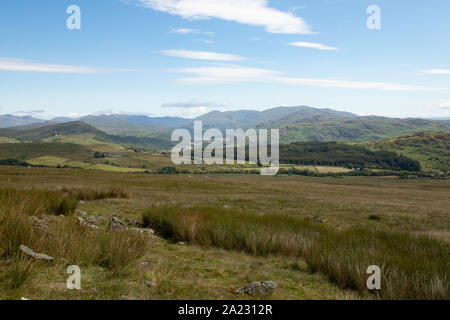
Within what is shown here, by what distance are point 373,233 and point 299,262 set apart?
4196 millimetres

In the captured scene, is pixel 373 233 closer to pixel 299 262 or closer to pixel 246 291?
pixel 299 262

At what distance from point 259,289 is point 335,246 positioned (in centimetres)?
337

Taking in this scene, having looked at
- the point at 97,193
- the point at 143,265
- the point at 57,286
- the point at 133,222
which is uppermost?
the point at 57,286

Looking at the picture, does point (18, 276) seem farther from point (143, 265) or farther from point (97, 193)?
point (97, 193)

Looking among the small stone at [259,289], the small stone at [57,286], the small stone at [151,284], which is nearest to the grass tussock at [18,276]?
the small stone at [57,286]

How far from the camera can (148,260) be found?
7.03 m

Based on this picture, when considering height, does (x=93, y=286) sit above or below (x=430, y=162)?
above

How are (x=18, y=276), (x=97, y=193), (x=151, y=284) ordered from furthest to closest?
(x=97, y=193) < (x=151, y=284) < (x=18, y=276)

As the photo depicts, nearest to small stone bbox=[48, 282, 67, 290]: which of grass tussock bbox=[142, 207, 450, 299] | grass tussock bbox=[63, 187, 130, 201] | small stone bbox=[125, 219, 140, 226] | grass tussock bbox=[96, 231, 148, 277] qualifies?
grass tussock bbox=[96, 231, 148, 277]

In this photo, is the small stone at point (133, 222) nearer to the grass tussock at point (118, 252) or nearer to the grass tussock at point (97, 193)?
the grass tussock at point (118, 252)

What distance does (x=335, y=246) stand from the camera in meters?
7.98

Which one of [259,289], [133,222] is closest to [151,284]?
[259,289]
